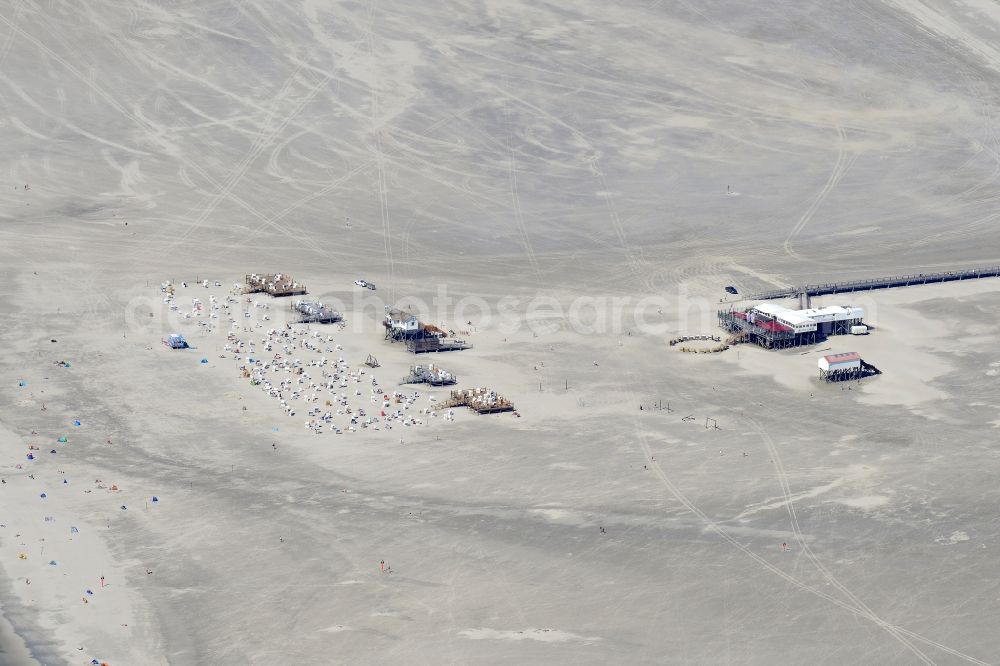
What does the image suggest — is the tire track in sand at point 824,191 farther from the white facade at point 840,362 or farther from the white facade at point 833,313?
the white facade at point 840,362

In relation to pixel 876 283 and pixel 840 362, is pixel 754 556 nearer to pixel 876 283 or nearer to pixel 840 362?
pixel 840 362

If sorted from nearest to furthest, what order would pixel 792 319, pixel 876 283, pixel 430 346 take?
pixel 430 346 < pixel 792 319 < pixel 876 283

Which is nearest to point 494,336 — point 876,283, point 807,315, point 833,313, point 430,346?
point 430,346

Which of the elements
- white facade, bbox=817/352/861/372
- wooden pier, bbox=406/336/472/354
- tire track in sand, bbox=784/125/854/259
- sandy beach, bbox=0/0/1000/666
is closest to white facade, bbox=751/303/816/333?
sandy beach, bbox=0/0/1000/666

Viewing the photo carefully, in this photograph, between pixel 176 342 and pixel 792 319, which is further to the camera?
pixel 792 319

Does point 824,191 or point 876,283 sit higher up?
point 824,191

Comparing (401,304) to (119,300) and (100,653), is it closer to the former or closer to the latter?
(119,300)

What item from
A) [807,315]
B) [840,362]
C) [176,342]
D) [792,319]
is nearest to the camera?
[840,362]
